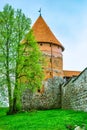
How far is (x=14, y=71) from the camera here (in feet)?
97.6

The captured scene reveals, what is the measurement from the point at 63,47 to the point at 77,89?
12.3 m

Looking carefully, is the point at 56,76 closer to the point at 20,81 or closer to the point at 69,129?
the point at 20,81

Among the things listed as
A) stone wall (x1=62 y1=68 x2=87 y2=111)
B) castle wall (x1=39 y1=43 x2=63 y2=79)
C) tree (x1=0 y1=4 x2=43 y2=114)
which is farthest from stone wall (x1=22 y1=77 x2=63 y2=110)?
tree (x1=0 y1=4 x2=43 y2=114)

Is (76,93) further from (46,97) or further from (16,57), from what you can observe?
(46,97)

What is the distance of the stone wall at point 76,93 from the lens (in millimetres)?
24027

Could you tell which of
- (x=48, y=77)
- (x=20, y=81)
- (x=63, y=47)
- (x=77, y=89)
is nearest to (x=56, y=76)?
(x=48, y=77)

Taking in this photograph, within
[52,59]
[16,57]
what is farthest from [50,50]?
[16,57]

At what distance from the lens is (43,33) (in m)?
37.7

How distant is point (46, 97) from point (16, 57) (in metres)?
7.40

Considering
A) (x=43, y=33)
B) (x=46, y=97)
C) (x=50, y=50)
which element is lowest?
(x=46, y=97)

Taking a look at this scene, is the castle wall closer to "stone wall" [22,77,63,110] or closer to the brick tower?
the brick tower

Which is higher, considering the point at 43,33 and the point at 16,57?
the point at 43,33

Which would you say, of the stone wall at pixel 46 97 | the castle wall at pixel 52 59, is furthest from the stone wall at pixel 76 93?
the castle wall at pixel 52 59

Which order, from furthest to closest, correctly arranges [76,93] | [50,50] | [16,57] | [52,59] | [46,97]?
[50,50]
[52,59]
[46,97]
[16,57]
[76,93]
